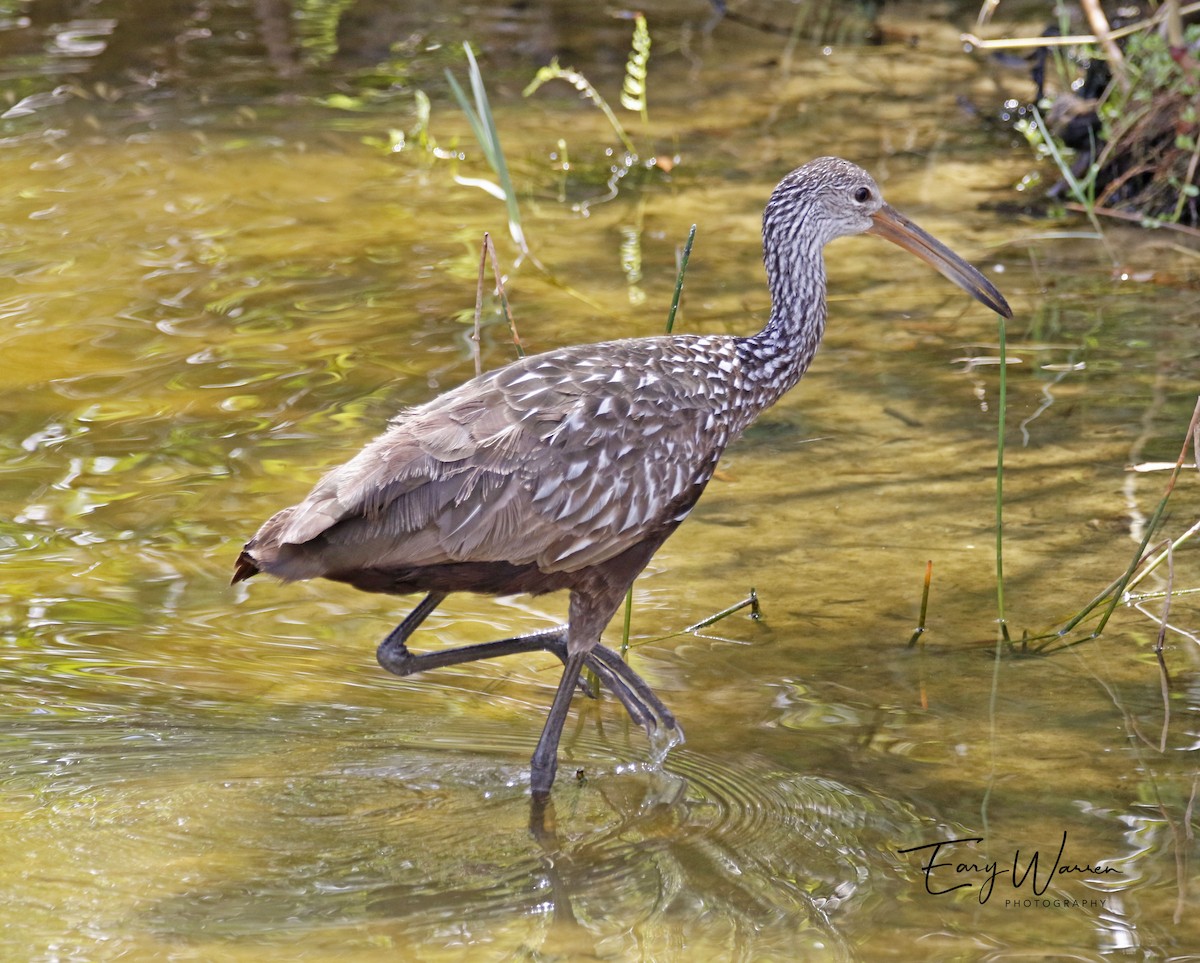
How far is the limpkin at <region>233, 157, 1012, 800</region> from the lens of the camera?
4.42 metres

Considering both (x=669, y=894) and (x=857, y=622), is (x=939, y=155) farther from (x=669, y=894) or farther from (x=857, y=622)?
(x=669, y=894)

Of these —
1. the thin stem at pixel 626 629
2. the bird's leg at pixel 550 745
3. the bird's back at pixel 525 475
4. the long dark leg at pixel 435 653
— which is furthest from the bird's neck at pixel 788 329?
the bird's leg at pixel 550 745

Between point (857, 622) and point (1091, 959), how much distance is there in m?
1.86

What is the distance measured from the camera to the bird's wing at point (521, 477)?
4.41 metres

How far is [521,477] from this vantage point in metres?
4.53

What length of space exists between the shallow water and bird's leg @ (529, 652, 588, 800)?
95 millimetres

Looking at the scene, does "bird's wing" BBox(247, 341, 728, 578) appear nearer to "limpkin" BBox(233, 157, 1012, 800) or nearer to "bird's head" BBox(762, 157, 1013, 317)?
"limpkin" BBox(233, 157, 1012, 800)

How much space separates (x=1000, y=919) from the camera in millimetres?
4090

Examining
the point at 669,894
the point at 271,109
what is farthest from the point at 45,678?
the point at 271,109

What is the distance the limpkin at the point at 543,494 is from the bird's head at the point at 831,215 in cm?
52

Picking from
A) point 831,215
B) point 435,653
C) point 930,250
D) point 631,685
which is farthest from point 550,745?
point 930,250

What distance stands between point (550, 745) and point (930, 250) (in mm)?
2272

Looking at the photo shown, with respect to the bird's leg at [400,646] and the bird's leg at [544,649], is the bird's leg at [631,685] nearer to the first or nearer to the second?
the bird's leg at [544,649]

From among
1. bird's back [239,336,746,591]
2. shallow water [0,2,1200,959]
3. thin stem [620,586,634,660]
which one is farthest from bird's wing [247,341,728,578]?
shallow water [0,2,1200,959]
